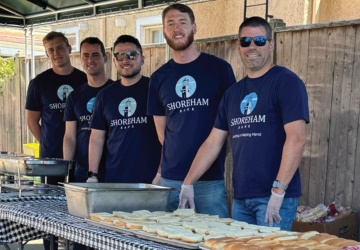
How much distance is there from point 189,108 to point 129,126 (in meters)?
0.51

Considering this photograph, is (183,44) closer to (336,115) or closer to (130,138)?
(130,138)

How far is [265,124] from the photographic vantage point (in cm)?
263

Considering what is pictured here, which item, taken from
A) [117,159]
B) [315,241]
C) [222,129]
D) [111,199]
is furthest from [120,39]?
[315,241]

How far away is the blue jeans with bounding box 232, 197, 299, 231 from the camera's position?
8.53 feet

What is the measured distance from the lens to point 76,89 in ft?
13.4

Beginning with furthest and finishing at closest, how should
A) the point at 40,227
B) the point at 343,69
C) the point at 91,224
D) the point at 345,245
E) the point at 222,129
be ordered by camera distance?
the point at 343,69 < the point at 222,129 < the point at 40,227 < the point at 91,224 < the point at 345,245

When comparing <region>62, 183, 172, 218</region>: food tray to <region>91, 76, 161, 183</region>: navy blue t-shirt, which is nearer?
<region>62, 183, 172, 218</region>: food tray

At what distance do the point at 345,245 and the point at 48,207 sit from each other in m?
1.68

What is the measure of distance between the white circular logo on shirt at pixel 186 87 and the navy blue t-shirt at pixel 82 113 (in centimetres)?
98

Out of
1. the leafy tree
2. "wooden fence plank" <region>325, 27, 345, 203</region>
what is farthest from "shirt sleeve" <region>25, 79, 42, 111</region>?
the leafy tree

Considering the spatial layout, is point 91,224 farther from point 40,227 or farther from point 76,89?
point 76,89

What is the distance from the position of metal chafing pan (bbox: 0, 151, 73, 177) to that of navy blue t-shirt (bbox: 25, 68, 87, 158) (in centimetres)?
94

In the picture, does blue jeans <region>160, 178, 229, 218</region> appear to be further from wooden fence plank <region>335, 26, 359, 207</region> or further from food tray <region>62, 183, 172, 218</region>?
wooden fence plank <region>335, 26, 359, 207</region>

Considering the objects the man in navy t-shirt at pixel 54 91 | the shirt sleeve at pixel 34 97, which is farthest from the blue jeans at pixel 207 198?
the shirt sleeve at pixel 34 97
